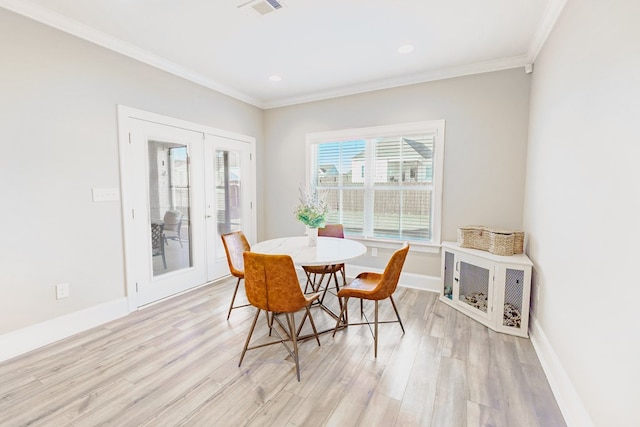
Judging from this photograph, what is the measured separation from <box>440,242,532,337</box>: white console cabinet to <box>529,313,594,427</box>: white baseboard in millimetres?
221

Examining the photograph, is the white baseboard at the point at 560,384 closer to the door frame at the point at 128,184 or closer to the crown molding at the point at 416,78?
the crown molding at the point at 416,78

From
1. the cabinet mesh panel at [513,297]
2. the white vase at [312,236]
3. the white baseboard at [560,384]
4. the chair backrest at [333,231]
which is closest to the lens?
the white baseboard at [560,384]

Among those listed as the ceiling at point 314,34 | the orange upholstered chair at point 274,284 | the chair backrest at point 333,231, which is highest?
the ceiling at point 314,34

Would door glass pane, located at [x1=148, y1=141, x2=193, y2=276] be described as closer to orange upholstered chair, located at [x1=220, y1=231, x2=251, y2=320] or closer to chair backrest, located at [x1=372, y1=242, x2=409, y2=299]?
orange upholstered chair, located at [x1=220, y1=231, x2=251, y2=320]

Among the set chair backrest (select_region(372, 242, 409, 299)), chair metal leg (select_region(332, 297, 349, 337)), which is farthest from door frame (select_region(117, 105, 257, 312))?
chair backrest (select_region(372, 242, 409, 299))

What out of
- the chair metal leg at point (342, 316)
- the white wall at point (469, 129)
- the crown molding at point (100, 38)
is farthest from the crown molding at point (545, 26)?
the crown molding at point (100, 38)

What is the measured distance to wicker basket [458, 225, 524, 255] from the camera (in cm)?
272

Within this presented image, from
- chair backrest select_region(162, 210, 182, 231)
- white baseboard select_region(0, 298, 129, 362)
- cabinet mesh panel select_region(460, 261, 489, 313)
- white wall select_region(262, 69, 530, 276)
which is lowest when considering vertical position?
white baseboard select_region(0, 298, 129, 362)

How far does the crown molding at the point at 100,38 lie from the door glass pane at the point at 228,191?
3.11 feet

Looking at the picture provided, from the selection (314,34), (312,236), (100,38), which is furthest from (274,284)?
(100,38)

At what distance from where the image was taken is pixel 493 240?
279cm

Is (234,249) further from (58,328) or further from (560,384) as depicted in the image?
(560,384)

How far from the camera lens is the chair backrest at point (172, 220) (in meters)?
3.38

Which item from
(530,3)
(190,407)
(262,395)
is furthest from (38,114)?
(530,3)
